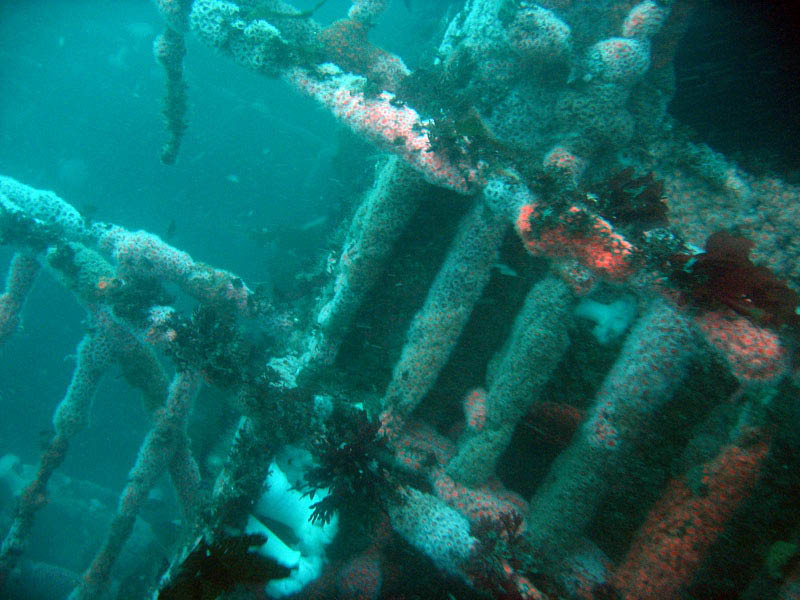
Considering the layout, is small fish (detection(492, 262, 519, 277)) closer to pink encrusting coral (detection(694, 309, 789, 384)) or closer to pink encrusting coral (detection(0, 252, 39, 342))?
pink encrusting coral (detection(694, 309, 789, 384))

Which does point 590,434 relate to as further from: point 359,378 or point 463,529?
point 359,378

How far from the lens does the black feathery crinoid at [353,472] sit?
12.3 feet

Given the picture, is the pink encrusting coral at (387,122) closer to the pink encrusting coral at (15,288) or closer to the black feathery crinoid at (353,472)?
the black feathery crinoid at (353,472)

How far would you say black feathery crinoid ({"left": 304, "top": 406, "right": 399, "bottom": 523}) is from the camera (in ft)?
12.3

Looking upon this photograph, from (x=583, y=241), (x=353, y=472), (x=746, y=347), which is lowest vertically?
(x=353, y=472)

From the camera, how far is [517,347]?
364 centimetres

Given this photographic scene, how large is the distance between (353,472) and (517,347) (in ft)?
7.74

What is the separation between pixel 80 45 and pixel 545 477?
33007 mm

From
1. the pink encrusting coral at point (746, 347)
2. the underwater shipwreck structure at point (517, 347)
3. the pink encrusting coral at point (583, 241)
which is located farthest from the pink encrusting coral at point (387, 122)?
the pink encrusting coral at point (746, 347)

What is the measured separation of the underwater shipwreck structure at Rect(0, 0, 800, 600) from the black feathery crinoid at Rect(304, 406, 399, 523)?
0.11 ft

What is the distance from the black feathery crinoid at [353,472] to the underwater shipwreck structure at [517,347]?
3cm

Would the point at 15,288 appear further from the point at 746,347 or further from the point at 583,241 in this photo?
the point at 746,347

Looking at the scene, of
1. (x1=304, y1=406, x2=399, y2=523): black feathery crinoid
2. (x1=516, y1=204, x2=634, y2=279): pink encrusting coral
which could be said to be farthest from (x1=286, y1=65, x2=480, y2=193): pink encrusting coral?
(x1=304, y1=406, x2=399, y2=523): black feathery crinoid

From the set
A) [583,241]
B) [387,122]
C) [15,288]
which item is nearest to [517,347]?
[583,241]
